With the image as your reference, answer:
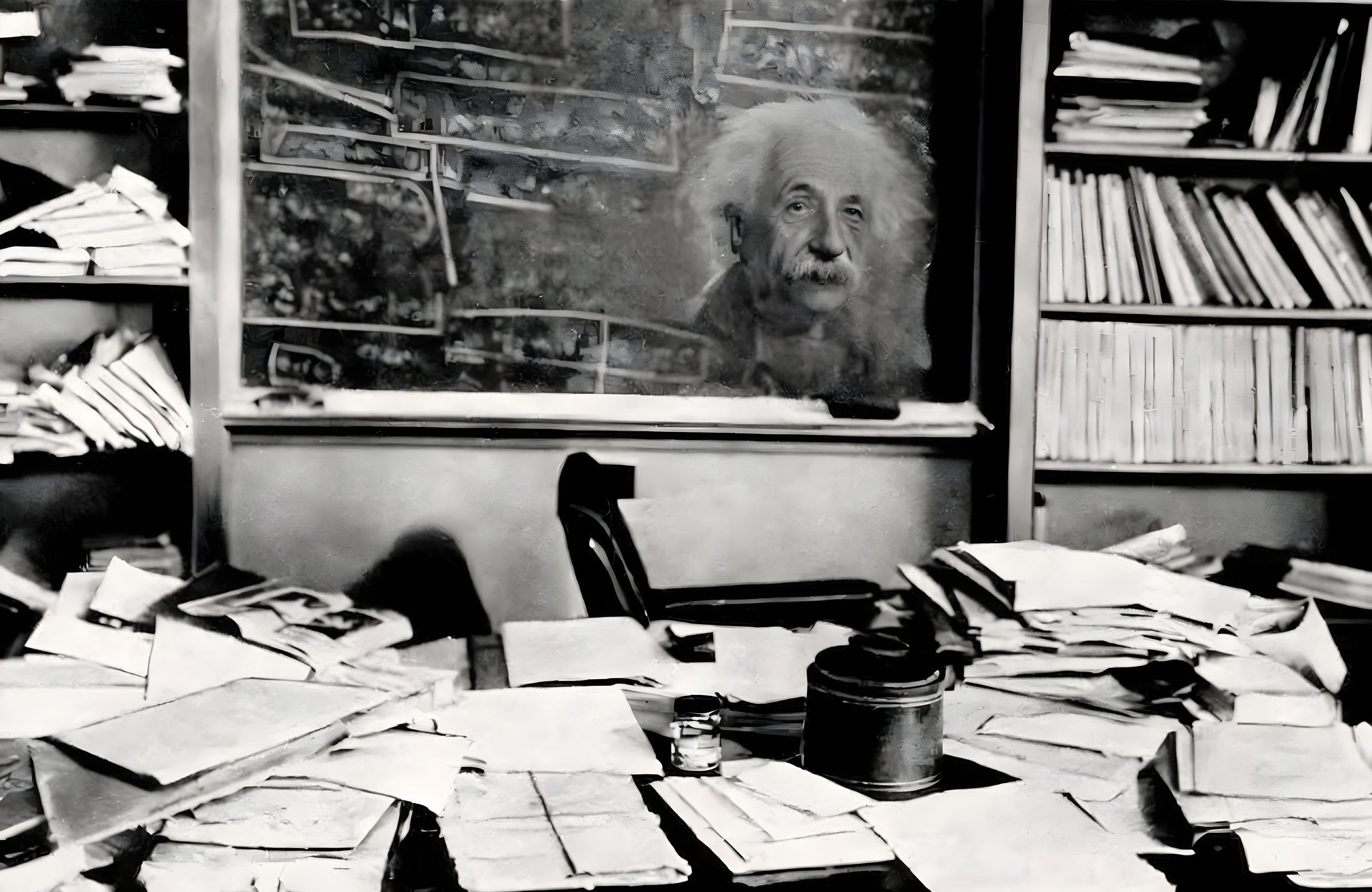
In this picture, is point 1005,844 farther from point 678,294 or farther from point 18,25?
point 18,25

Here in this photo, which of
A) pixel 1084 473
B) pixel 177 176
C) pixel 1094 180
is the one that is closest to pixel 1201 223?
pixel 1094 180

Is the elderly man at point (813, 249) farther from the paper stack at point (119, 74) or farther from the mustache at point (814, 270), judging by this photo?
the paper stack at point (119, 74)

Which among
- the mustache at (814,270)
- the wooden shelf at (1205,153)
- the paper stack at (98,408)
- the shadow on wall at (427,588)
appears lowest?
the shadow on wall at (427,588)

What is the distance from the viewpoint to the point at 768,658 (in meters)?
→ 1.47

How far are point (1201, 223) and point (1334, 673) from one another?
4.00 ft

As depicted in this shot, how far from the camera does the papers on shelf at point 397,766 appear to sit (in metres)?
1.06

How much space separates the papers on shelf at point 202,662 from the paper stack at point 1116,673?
2.65 feet

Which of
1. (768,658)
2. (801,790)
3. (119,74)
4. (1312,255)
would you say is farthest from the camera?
(1312,255)

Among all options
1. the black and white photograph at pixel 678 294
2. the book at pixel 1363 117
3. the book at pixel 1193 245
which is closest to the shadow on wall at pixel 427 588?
the black and white photograph at pixel 678 294

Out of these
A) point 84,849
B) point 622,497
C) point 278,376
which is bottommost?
point 84,849

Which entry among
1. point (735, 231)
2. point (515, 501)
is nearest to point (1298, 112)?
point (735, 231)

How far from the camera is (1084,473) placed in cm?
254

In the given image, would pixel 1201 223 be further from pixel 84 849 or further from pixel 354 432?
pixel 84 849

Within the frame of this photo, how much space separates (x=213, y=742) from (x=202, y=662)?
0.30 metres
